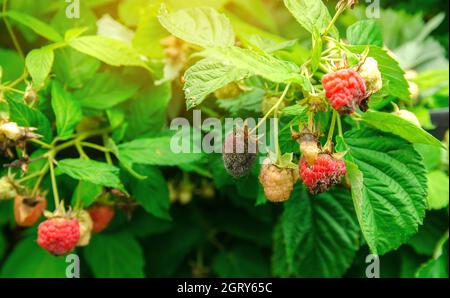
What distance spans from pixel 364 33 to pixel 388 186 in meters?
0.23

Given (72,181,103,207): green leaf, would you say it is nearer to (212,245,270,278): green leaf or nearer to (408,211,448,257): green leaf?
(212,245,270,278): green leaf

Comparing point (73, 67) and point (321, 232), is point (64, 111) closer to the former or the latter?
point (73, 67)

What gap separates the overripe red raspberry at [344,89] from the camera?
0.60 m

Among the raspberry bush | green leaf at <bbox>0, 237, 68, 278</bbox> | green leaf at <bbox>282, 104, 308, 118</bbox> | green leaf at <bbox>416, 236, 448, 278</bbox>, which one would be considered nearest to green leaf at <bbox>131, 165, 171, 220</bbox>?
the raspberry bush

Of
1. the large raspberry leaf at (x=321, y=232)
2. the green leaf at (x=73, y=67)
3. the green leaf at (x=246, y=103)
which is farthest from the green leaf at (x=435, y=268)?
the green leaf at (x=73, y=67)

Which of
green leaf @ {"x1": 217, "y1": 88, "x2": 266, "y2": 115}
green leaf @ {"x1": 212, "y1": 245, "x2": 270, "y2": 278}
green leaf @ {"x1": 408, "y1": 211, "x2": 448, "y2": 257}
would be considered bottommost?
green leaf @ {"x1": 212, "y1": 245, "x2": 270, "y2": 278}

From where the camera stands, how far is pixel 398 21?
1.65 metres

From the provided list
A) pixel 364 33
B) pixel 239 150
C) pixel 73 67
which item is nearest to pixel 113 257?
pixel 73 67

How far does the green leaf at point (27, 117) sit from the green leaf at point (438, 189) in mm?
612

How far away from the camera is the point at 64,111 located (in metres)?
0.85

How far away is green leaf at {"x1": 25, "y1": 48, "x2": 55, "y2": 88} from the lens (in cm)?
79

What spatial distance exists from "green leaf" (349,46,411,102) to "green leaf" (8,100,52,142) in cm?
43

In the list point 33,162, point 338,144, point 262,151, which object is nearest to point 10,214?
point 33,162

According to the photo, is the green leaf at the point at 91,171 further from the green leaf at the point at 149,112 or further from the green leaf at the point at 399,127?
the green leaf at the point at 399,127
